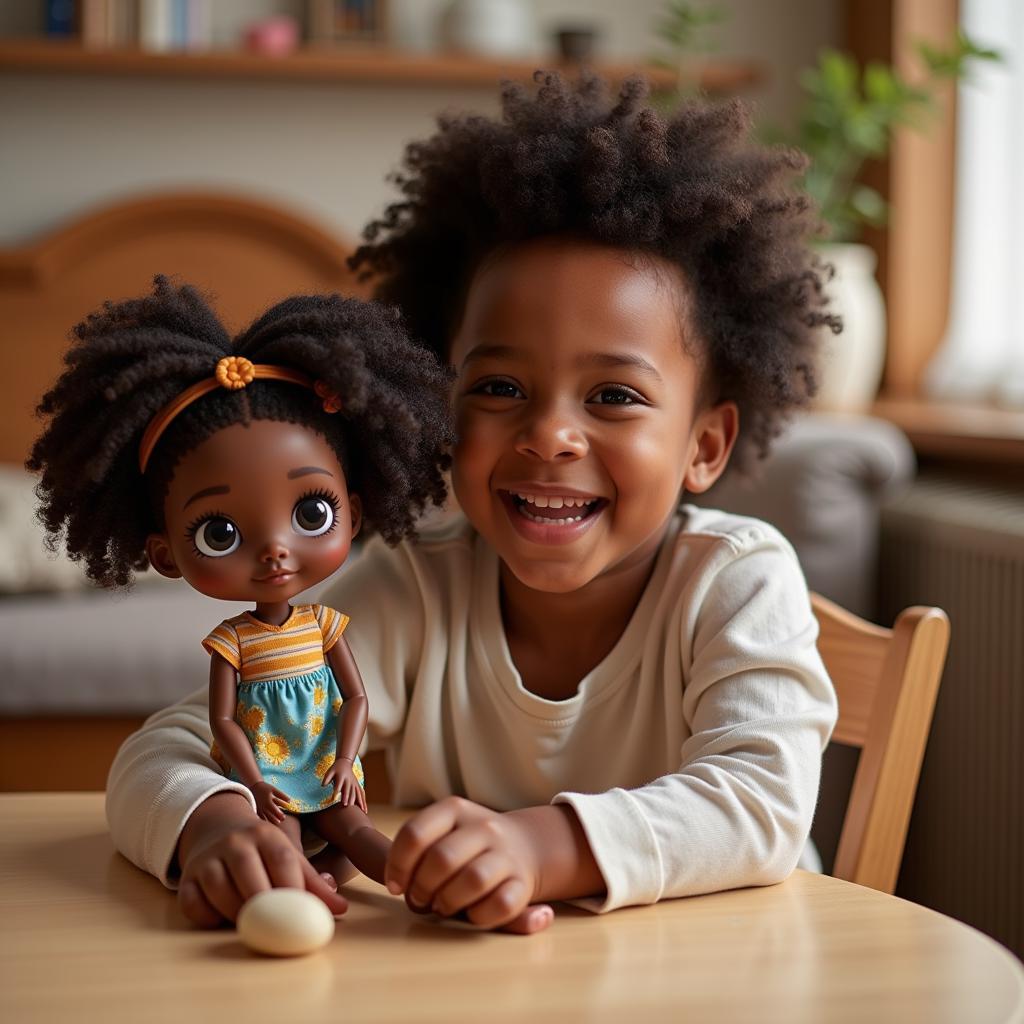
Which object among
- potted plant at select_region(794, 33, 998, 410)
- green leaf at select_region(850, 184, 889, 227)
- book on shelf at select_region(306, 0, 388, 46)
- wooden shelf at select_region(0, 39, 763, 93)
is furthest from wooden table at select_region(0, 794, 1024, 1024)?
book on shelf at select_region(306, 0, 388, 46)

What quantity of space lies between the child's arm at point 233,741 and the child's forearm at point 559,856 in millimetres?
127

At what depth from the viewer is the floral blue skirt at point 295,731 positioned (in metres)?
0.74

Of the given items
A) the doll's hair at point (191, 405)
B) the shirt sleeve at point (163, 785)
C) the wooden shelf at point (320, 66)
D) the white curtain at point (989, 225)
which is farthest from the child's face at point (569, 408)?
the wooden shelf at point (320, 66)

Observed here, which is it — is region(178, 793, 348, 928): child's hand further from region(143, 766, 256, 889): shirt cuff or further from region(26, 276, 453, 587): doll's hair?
region(26, 276, 453, 587): doll's hair

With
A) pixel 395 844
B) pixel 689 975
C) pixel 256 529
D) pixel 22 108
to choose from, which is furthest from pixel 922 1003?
pixel 22 108

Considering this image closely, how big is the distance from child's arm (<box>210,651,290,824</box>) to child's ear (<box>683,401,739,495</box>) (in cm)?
45

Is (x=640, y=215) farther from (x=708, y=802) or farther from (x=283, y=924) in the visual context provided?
(x=283, y=924)

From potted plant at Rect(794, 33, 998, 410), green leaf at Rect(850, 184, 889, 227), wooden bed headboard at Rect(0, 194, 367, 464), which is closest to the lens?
potted plant at Rect(794, 33, 998, 410)

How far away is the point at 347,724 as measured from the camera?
2.46 feet

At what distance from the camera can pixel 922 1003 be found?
24.5 inches

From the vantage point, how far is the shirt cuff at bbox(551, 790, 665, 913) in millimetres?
733

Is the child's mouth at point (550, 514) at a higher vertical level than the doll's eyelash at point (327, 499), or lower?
lower

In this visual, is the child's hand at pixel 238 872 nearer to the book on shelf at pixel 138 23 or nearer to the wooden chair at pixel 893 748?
the wooden chair at pixel 893 748

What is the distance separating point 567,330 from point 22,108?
2.32m
